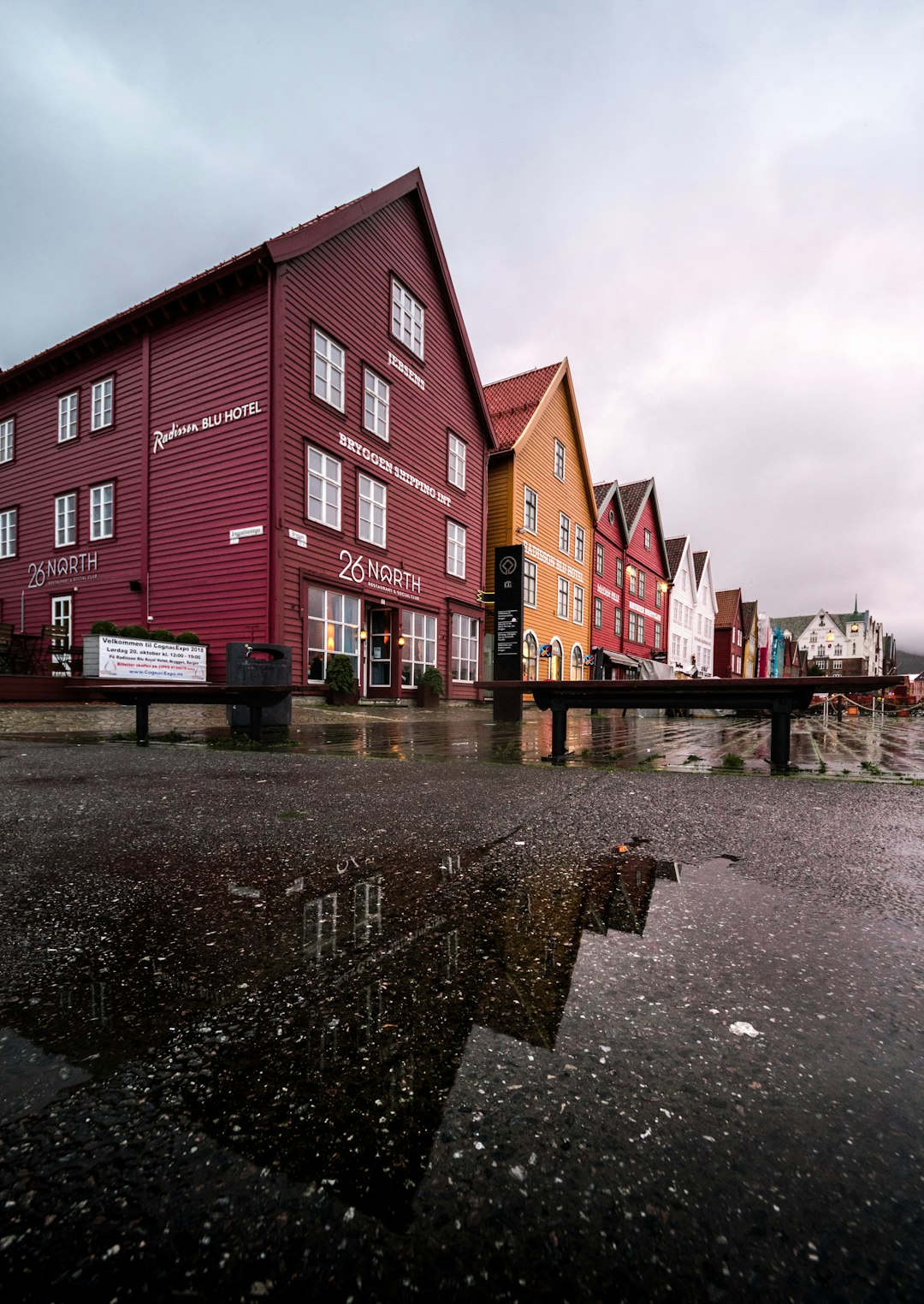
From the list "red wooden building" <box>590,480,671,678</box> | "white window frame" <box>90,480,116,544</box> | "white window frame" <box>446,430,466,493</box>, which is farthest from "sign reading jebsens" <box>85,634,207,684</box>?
"red wooden building" <box>590,480,671,678</box>

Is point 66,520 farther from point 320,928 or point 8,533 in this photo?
point 320,928

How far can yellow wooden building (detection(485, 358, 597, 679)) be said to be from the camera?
2220 cm

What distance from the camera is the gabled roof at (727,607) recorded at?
5497 cm

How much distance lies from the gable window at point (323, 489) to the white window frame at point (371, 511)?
0.75 meters

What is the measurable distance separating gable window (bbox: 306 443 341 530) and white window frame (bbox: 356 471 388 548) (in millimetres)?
747

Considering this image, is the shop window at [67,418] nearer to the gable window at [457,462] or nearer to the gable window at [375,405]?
the gable window at [375,405]

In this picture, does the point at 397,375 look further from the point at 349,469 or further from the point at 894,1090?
the point at 894,1090

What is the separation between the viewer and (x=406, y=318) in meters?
17.5

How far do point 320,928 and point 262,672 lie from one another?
22.2 ft

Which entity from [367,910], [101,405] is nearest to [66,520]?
[101,405]

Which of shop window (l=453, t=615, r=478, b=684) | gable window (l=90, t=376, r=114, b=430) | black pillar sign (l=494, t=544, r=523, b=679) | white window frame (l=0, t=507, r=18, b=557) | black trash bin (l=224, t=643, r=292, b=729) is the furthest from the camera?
shop window (l=453, t=615, r=478, b=684)

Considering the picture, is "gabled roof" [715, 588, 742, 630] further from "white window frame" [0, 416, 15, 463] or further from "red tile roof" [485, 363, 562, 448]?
"white window frame" [0, 416, 15, 463]

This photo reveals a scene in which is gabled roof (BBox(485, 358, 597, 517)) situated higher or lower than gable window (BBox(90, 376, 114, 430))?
higher

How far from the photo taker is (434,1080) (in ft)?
3.54
